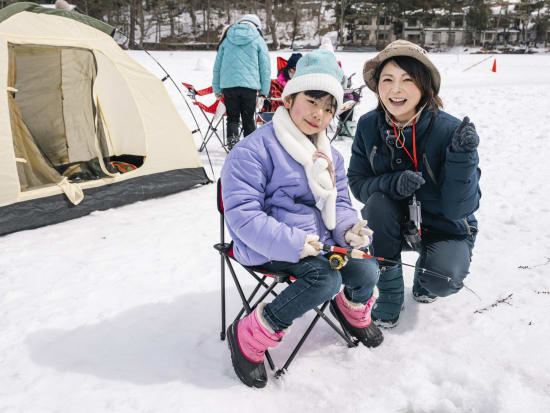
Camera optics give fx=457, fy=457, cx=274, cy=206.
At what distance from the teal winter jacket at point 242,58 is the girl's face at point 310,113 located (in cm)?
360

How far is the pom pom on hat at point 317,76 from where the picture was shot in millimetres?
1995

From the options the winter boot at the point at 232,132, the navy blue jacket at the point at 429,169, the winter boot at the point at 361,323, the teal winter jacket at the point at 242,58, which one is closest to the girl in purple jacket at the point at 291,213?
the winter boot at the point at 361,323

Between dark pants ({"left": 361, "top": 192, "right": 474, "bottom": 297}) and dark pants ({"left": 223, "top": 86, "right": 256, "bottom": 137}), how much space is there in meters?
3.49

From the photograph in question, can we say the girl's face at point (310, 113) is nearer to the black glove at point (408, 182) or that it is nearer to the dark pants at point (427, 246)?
the black glove at point (408, 182)

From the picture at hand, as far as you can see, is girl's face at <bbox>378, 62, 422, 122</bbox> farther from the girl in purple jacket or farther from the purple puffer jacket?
the purple puffer jacket

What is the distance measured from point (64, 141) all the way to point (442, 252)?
176 inches

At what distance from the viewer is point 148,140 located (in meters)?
4.54

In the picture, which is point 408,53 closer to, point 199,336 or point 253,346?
point 253,346

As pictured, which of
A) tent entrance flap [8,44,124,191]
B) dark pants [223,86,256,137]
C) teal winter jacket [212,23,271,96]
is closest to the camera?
tent entrance flap [8,44,124,191]

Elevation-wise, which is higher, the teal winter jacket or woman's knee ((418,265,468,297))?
the teal winter jacket

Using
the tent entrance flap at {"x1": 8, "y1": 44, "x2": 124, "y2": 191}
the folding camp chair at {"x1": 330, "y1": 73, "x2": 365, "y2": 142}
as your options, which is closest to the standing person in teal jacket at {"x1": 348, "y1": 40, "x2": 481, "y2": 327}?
the tent entrance flap at {"x1": 8, "y1": 44, "x2": 124, "y2": 191}

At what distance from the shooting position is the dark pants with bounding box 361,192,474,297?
231 centimetres

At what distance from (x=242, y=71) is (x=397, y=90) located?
3.51 meters

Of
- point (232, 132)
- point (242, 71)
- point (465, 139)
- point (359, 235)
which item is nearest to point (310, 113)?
point (359, 235)
